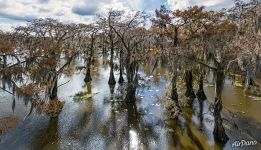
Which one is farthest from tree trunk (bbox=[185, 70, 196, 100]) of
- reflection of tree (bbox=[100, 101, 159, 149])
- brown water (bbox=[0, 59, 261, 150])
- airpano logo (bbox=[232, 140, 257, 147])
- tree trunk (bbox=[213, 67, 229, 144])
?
airpano logo (bbox=[232, 140, 257, 147])

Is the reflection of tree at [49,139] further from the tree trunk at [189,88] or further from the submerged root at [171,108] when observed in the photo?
the tree trunk at [189,88]

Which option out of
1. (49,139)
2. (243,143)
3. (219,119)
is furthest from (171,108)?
(49,139)

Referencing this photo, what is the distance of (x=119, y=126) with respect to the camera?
84.6 ft

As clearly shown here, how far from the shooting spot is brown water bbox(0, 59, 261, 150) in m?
21.8

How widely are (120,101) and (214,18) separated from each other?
509 inches

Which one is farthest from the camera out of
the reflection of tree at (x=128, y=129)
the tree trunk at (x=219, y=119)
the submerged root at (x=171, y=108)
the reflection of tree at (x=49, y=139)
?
the submerged root at (x=171, y=108)

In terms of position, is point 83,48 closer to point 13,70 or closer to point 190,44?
point 190,44

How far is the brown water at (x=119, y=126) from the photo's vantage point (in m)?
21.8

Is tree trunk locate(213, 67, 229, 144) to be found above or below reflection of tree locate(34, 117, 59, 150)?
above

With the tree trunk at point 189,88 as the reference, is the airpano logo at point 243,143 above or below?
below

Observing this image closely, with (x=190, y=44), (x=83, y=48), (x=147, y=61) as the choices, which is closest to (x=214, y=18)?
(x=190, y=44)

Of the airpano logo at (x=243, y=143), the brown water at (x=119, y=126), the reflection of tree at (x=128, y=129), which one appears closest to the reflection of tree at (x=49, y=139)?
the brown water at (x=119, y=126)

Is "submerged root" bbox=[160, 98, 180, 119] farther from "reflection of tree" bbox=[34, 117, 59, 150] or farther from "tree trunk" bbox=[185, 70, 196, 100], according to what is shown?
"reflection of tree" bbox=[34, 117, 59, 150]

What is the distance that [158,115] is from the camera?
93.7ft
